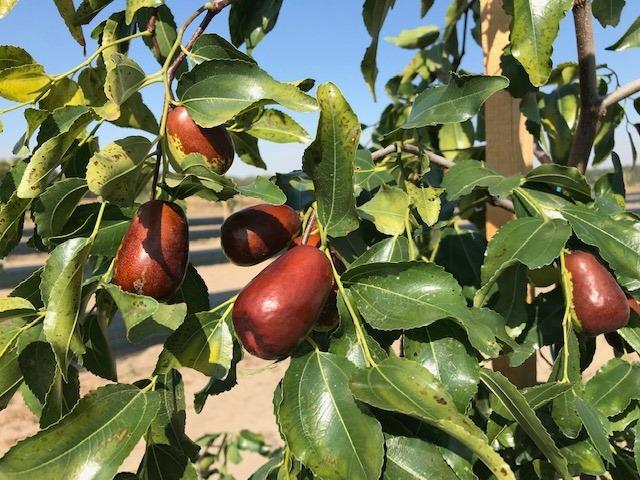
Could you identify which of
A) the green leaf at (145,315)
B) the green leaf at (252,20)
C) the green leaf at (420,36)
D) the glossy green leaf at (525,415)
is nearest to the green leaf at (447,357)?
the glossy green leaf at (525,415)

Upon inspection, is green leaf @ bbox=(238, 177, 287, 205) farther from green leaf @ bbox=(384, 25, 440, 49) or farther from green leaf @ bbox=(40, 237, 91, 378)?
green leaf @ bbox=(384, 25, 440, 49)

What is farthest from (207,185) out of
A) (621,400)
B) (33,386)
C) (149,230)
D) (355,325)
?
(621,400)

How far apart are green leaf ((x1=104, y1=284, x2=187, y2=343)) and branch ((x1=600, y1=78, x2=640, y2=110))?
2.35ft

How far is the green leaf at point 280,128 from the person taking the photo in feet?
2.33

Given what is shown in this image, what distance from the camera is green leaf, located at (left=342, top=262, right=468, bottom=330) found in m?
0.56

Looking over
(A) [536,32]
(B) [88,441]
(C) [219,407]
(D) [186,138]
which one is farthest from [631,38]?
(C) [219,407]

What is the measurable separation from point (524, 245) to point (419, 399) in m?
0.27

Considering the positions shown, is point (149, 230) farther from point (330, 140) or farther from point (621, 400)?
point (621, 400)

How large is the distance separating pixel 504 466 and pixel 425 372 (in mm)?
101

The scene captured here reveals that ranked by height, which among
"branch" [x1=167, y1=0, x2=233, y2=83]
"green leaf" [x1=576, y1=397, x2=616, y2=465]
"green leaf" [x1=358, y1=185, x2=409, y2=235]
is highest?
"branch" [x1=167, y1=0, x2=233, y2=83]

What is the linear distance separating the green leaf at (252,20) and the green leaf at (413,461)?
0.72 m

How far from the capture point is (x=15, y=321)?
67 cm

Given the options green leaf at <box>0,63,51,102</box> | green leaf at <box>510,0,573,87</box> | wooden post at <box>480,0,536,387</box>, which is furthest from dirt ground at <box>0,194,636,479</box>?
green leaf at <box>510,0,573,87</box>

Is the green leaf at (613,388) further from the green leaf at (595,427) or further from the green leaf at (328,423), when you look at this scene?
the green leaf at (328,423)
